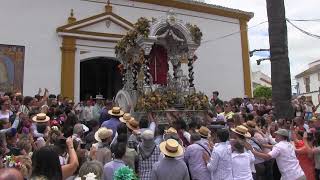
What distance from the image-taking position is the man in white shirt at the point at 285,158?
8.22 metres

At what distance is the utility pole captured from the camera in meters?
12.4

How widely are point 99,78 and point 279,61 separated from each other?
12.1 m

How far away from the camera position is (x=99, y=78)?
22.5m

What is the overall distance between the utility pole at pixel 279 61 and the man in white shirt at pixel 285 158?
13.8ft

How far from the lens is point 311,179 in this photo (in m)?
9.02

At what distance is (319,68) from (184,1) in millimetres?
30362

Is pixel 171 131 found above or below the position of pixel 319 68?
below

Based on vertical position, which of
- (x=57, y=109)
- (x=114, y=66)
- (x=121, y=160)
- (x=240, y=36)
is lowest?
(x=121, y=160)

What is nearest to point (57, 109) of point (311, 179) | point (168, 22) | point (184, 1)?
point (168, 22)

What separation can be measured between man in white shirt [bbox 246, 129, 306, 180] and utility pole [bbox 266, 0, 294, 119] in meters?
4.20

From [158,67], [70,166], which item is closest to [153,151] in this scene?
[70,166]

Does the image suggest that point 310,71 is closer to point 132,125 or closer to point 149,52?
point 149,52

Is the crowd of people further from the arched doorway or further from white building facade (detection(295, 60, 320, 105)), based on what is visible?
white building facade (detection(295, 60, 320, 105))

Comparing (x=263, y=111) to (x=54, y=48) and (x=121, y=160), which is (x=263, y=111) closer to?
(x=54, y=48)
